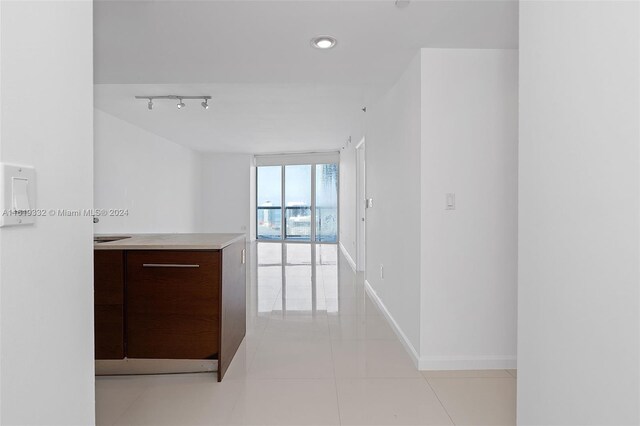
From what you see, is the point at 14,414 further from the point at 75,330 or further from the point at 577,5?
the point at 577,5

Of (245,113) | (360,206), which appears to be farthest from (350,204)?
(245,113)

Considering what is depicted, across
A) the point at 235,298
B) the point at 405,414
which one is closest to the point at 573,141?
the point at 405,414

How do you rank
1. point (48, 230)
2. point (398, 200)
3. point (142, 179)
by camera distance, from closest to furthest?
point (48, 230), point (398, 200), point (142, 179)

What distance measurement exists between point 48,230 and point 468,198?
2404 mm

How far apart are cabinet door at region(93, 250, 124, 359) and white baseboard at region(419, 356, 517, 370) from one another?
2.02 m

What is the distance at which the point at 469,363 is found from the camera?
8.73 ft

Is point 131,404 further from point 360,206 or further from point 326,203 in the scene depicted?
point 326,203

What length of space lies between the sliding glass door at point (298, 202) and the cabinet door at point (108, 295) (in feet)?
25.4

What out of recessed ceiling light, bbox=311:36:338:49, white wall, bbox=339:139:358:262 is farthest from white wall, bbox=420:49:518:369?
white wall, bbox=339:139:358:262

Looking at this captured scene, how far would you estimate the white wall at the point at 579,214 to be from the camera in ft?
2.83

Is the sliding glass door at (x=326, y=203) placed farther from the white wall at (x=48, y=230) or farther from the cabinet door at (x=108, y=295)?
the white wall at (x=48, y=230)

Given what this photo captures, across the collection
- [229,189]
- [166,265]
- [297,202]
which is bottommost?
[166,265]

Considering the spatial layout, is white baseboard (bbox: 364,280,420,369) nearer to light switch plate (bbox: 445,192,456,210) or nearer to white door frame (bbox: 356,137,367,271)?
light switch plate (bbox: 445,192,456,210)

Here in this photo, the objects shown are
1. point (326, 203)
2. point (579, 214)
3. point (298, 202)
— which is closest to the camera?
point (579, 214)
